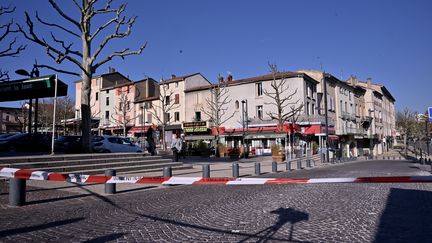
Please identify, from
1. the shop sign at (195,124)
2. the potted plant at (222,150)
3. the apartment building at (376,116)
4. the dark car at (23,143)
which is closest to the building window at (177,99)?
the shop sign at (195,124)

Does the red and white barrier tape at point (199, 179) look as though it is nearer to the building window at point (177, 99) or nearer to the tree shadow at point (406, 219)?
the tree shadow at point (406, 219)

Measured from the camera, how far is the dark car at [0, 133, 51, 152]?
2206 cm

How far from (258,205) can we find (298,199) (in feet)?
4.17

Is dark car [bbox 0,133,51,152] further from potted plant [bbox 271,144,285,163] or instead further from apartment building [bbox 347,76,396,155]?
apartment building [bbox 347,76,396,155]

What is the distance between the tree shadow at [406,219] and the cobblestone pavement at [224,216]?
0.04ft

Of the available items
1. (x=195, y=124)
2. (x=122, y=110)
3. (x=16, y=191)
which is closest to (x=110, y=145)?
(x=16, y=191)

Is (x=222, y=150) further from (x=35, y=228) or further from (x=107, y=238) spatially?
(x=107, y=238)

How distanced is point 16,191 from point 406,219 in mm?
7485

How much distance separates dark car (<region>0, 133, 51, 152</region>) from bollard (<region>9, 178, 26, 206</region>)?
1571 cm

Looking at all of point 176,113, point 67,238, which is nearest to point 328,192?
point 67,238

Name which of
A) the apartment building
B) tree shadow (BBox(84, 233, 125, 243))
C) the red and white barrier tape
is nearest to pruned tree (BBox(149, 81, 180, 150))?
the apartment building

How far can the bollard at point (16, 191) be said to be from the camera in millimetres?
7305

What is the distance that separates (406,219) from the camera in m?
6.11

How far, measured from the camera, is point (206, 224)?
5.89m
